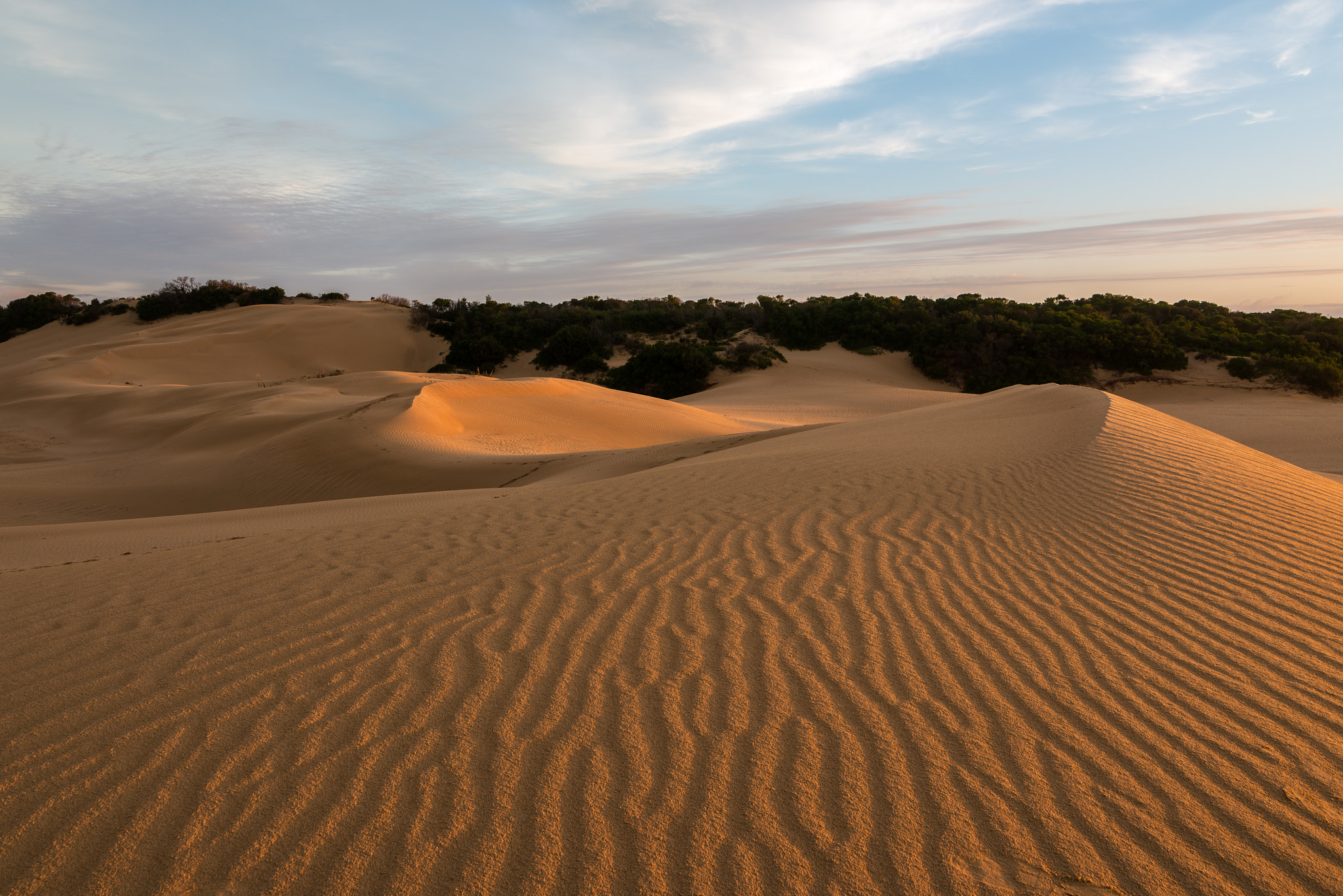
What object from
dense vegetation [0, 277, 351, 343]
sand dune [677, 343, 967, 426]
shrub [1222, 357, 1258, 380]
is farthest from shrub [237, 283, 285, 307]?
shrub [1222, 357, 1258, 380]

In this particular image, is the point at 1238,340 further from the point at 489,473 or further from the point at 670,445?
the point at 489,473

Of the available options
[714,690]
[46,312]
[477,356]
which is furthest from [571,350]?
[46,312]

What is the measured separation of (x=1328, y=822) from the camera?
2.36 m

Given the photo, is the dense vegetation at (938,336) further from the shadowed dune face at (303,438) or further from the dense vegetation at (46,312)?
the dense vegetation at (46,312)

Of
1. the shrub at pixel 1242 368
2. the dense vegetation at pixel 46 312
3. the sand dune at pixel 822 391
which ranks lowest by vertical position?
the sand dune at pixel 822 391

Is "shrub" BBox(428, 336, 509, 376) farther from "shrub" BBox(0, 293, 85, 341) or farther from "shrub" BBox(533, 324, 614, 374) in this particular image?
"shrub" BBox(0, 293, 85, 341)

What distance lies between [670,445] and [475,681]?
8299 millimetres

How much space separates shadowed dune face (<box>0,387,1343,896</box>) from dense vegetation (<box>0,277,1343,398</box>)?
2309cm

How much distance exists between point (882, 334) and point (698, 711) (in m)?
31.1

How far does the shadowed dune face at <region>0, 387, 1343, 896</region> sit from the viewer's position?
2197 mm

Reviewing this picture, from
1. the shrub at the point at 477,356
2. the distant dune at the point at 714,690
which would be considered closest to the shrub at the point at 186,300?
the shrub at the point at 477,356

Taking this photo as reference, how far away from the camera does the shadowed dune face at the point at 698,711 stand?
2.20m

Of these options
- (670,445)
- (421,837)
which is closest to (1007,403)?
(670,445)

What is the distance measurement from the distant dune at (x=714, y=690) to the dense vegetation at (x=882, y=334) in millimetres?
21539
